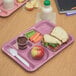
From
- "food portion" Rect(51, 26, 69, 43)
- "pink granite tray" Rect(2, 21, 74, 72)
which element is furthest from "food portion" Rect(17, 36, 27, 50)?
"food portion" Rect(51, 26, 69, 43)

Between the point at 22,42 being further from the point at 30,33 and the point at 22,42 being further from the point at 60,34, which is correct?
the point at 60,34

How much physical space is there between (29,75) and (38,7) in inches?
20.6

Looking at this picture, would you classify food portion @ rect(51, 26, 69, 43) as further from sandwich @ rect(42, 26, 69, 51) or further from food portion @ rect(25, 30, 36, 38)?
food portion @ rect(25, 30, 36, 38)

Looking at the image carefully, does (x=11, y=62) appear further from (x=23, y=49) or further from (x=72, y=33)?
(x=72, y=33)

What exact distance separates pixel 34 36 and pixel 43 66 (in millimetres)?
193

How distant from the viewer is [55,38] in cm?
108

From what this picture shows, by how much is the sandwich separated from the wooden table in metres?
0.05

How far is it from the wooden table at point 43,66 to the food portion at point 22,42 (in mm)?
82

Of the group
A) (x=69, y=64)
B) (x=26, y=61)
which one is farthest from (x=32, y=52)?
(x=69, y=64)

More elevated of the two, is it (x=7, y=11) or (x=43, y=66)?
(x=7, y=11)

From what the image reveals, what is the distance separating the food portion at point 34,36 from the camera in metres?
1.10

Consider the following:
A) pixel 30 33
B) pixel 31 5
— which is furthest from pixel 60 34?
pixel 31 5

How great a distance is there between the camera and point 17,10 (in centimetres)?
132

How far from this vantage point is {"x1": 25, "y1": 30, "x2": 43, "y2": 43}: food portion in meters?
1.10
